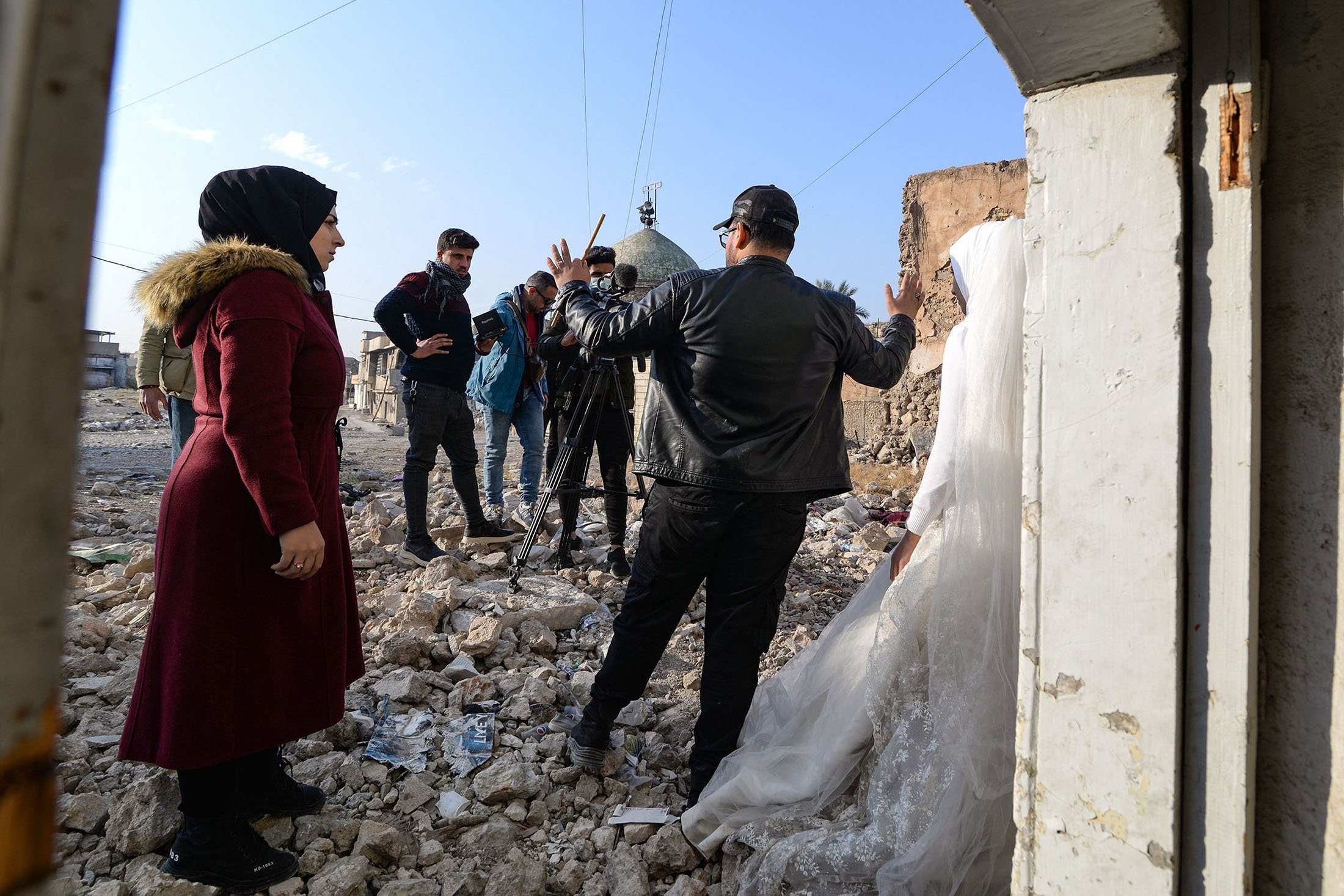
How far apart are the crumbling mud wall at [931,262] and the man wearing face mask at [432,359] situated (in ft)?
14.7

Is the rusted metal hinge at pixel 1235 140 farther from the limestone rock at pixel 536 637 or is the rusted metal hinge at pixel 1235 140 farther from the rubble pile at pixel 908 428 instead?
the rubble pile at pixel 908 428

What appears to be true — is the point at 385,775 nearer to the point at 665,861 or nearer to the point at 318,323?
the point at 665,861

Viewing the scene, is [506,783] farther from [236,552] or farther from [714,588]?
[236,552]

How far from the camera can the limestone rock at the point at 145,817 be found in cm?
194

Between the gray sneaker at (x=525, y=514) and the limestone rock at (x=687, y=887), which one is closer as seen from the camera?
the limestone rock at (x=687, y=887)

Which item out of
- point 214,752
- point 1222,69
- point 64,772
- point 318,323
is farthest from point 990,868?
point 64,772

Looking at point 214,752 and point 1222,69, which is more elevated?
point 1222,69

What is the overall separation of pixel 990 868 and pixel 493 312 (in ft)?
12.2

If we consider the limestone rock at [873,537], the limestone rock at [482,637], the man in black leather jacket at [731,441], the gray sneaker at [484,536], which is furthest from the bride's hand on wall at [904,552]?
the limestone rock at [873,537]

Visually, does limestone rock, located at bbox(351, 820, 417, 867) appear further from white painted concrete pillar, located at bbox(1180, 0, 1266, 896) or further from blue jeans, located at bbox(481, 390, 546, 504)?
blue jeans, located at bbox(481, 390, 546, 504)

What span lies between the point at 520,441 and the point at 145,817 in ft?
9.93

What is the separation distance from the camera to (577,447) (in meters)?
4.18

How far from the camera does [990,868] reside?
175 centimetres

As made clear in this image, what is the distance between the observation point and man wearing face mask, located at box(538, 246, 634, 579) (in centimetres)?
422
